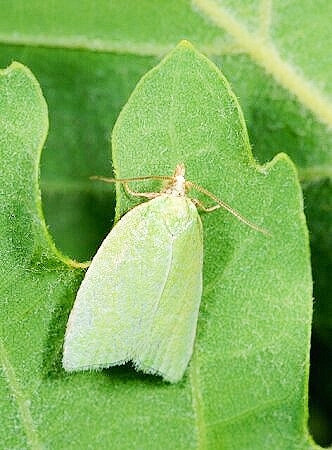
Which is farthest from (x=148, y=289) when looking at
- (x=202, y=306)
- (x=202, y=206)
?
(x=202, y=206)

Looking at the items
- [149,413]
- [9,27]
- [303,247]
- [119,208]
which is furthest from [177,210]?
[9,27]

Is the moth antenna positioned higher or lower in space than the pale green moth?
higher

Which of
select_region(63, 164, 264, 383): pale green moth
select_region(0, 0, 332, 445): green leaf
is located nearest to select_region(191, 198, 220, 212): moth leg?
select_region(63, 164, 264, 383): pale green moth

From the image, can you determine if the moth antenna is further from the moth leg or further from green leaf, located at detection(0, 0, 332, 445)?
green leaf, located at detection(0, 0, 332, 445)

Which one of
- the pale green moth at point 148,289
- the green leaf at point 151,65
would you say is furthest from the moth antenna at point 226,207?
the green leaf at point 151,65

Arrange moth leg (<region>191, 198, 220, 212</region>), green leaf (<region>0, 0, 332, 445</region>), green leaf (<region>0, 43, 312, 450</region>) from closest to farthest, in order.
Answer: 1. green leaf (<region>0, 43, 312, 450</region>)
2. moth leg (<region>191, 198, 220, 212</region>)
3. green leaf (<region>0, 0, 332, 445</region>)

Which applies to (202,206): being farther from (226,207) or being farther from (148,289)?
(148,289)

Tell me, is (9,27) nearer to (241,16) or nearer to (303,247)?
(241,16)
